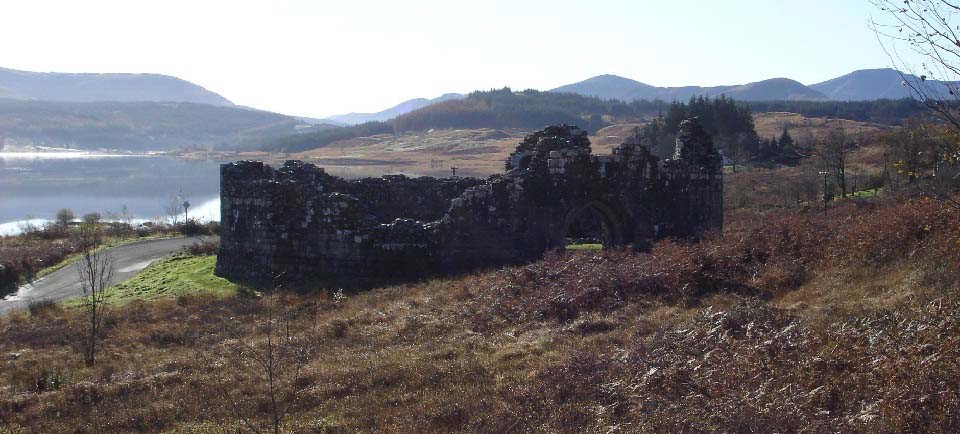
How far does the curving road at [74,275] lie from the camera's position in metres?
22.8

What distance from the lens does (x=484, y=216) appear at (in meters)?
18.5

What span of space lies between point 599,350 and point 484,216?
930 centimetres

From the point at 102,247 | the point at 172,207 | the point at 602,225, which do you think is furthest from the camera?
the point at 172,207

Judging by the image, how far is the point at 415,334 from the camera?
12141 mm

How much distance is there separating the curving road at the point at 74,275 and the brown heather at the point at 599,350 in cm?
796

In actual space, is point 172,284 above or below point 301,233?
below

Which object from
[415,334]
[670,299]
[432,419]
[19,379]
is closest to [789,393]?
[432,419]

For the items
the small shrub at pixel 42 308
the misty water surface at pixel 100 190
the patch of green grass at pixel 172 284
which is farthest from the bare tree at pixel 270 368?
the misty water surface at pixel 100 190

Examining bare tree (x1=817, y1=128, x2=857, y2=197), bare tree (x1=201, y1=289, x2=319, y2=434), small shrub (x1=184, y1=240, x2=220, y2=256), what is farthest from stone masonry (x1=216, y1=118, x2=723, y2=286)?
bare tree (x1=817, y1=128, x2=857, y2=197)

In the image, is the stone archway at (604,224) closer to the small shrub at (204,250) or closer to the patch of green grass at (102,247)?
the small shrub at (204,250)

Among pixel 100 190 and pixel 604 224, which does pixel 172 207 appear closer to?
pixel 100 190

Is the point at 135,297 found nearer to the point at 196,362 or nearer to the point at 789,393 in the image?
the point at 196,362

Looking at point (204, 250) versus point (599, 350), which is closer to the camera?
point (599, 350)

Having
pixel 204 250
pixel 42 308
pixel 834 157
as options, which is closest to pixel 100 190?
pixel 204 250
